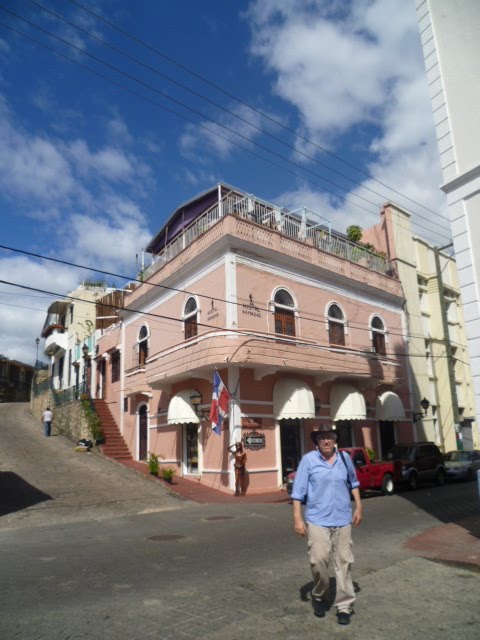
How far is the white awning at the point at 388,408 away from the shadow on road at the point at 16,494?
569 inches

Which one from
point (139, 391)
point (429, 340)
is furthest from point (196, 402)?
point (429, 340)

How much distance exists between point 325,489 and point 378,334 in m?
20.6

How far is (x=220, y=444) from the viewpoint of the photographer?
57.7 ft

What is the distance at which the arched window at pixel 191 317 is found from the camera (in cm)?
1989

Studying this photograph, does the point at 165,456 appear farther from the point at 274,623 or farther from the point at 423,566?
the point at 274,623

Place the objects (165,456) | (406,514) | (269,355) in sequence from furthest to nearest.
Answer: (165,456) < (269,355) < (406,514)

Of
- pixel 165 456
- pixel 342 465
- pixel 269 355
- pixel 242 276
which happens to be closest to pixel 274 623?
pixel 342 465

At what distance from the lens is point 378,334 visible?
81.4 ft

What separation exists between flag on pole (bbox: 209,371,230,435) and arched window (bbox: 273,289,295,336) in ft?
12.4

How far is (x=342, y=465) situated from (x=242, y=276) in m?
13.6

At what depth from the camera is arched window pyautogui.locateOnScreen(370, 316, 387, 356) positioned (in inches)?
960

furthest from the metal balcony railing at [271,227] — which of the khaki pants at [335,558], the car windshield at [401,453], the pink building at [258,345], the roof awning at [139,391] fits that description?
the khaki pants at [335,558]

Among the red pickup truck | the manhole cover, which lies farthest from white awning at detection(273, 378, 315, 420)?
the manhole cover

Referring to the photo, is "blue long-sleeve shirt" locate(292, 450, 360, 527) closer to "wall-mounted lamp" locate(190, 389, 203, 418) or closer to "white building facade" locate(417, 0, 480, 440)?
"white building facade" locate(417, 0, 480, 440)
